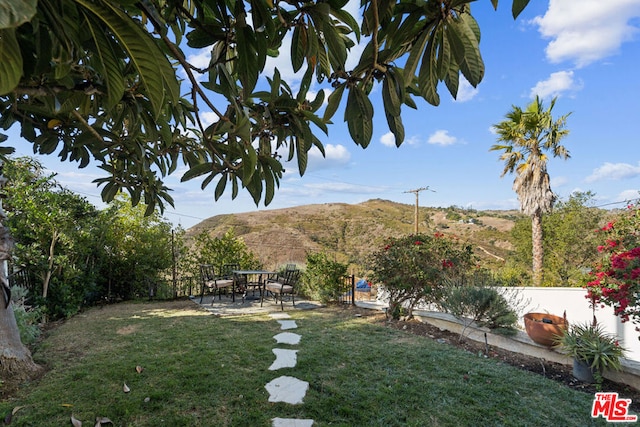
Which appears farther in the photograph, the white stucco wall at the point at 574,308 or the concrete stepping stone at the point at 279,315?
the concrete stepping stone at the point at 279,315

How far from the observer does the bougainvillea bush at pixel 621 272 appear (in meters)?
3.00

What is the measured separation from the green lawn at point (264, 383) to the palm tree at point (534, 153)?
7927mm

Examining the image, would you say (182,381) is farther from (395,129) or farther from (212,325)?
(395,129)

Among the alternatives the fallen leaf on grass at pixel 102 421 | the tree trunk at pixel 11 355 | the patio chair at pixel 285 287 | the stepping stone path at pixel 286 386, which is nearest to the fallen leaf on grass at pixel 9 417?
the fallen leaf on grass at pixel 102 421

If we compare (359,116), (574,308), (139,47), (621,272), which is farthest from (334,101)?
(574,308)

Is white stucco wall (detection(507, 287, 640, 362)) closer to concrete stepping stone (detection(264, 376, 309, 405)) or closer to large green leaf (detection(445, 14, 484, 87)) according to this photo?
concrete stepping stone (detection(264, 376, 309, 405))

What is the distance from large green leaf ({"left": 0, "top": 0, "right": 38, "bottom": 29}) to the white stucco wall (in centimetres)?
528

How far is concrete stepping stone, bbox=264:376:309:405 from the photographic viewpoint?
2.38 meters

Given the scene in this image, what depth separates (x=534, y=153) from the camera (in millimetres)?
9805

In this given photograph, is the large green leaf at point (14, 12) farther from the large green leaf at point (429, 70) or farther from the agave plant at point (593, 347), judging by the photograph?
the agave plant at point (593, 347)

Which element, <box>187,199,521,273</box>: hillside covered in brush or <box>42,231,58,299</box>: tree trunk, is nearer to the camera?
<box>42,231,58,299</box>: tree trunk

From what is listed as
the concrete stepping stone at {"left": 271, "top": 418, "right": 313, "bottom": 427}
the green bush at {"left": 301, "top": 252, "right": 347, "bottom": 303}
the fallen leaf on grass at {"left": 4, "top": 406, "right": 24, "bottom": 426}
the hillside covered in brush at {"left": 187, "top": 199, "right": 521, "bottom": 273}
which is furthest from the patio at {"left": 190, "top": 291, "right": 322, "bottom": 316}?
the hillside covered in brush at {"left": 187, "top": 199, "right": 521, "bottom": 273}

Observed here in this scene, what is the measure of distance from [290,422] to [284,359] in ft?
3.84

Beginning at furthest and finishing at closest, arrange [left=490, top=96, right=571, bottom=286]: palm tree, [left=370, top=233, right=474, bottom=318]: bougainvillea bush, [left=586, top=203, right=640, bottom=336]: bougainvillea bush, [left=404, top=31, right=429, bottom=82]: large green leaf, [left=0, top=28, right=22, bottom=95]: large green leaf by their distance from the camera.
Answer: [left=490, top=96, right=571, bottom=286]: palm tree, [left=370, top=233, right=474, bottom=318]: bougainvillea bush, [left=586, top=203, right=640, bottom=336]: bougainvillea bush, [left=404, top=31, right=429, bottom=82]: large green leaf, [left=0, top=28, right=22, bottom=95]: large green leaf
